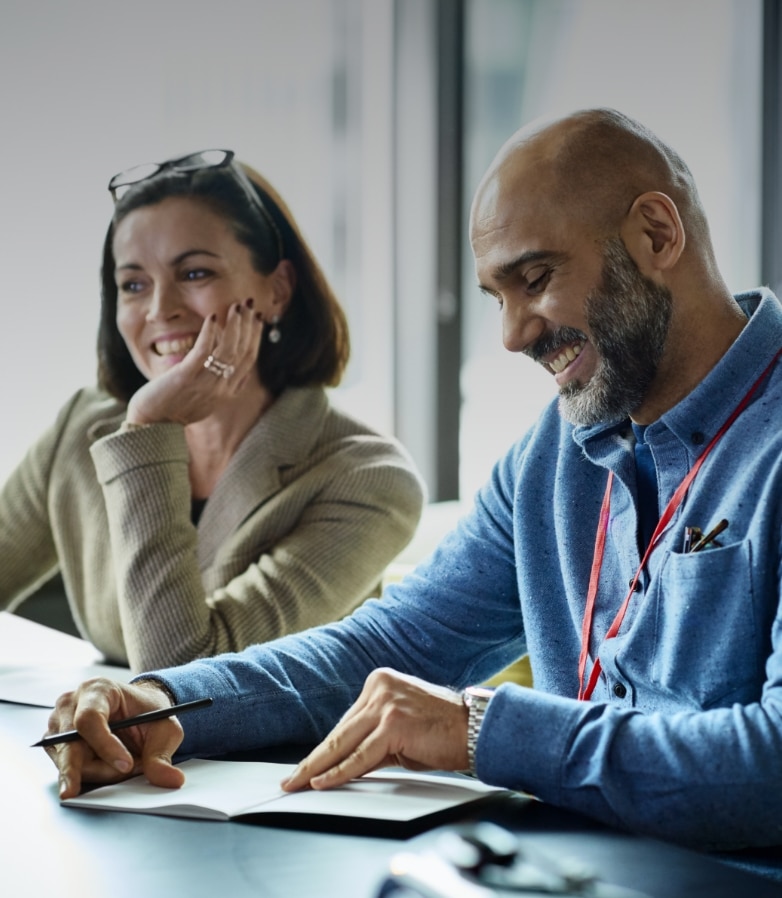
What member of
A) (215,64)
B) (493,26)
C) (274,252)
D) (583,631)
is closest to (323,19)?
(215,64)

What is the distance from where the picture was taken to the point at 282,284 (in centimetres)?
239

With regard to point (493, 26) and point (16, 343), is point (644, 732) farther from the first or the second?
point (493, 26)

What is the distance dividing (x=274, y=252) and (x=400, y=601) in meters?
1.09

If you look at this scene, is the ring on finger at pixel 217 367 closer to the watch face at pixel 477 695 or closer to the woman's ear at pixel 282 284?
the woman's ear at pixel 282 284

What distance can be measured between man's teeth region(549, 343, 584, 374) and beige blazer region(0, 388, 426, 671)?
792mm

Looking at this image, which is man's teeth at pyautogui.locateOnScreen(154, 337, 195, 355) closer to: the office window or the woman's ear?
the woman's ear

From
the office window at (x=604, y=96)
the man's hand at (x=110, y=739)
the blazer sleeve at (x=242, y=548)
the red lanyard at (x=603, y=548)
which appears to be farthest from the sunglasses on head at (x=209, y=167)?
the man's hand at (x=110, y=739)

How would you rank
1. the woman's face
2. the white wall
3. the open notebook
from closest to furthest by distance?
the open notebook, the woman's face, the white wall

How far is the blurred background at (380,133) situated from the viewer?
98.3 inches

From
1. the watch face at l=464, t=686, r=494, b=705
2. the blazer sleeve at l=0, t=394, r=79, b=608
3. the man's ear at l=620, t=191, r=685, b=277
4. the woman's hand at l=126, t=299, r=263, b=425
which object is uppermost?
the man's ear at l=620, t=191, r=685, b=277

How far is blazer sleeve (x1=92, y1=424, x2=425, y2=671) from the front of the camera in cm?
204

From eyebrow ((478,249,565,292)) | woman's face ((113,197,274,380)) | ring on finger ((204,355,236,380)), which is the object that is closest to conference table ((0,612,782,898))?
eyebrow ((478,249,565,292))

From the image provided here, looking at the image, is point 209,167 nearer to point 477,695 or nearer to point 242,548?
point 242,548

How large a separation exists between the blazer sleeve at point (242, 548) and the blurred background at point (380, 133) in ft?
1.53
